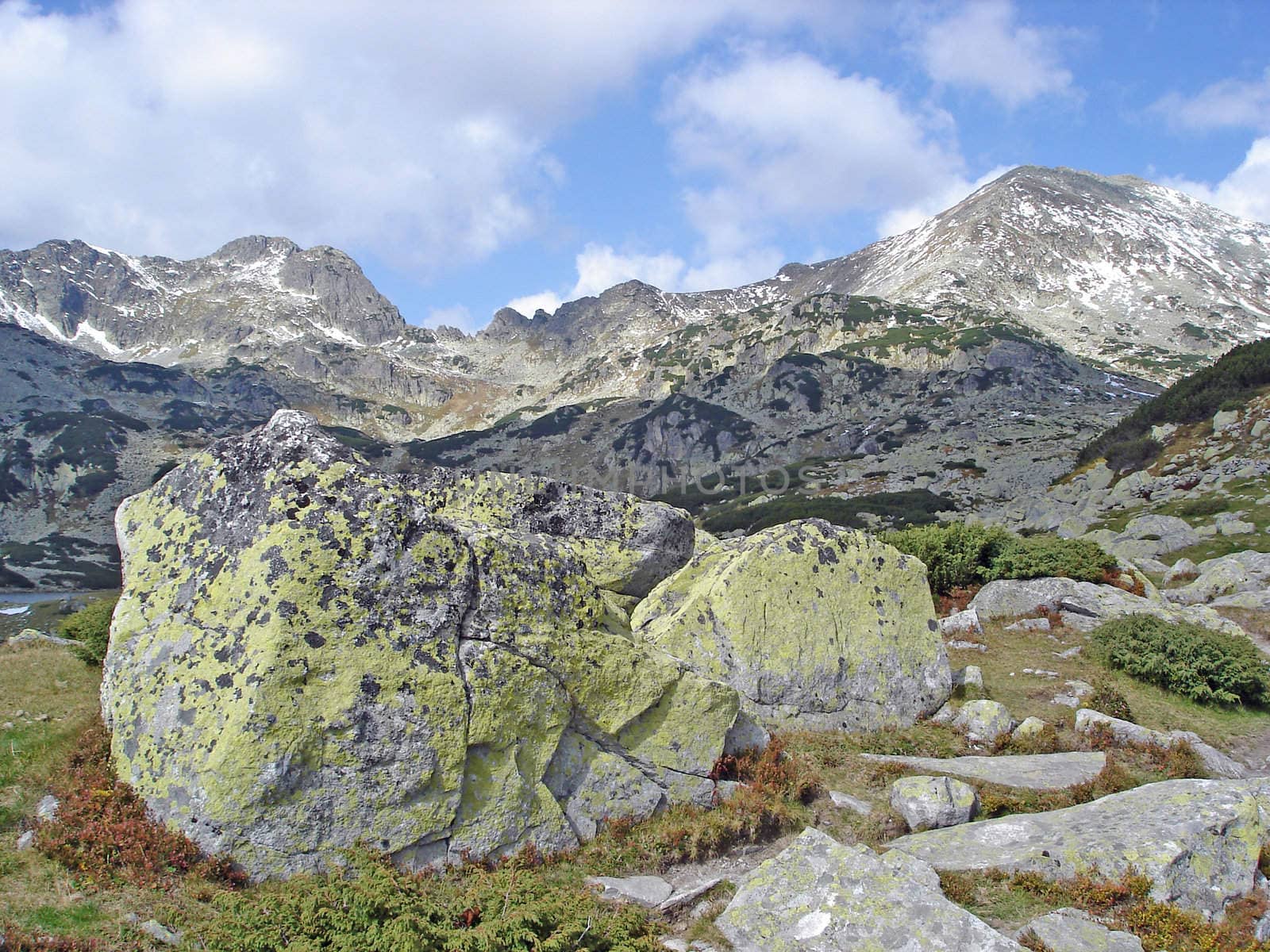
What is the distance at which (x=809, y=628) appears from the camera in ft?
47.8

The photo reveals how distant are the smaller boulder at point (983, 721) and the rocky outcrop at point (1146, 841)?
3.70 metres

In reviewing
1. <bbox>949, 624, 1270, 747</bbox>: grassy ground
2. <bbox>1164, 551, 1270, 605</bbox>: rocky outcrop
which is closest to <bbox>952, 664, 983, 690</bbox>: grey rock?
<bbox>949, 624, 1270, 747</bbox>: grassy ground

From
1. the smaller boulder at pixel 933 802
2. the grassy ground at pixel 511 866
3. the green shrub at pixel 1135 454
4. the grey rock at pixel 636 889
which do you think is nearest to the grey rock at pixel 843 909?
the grassy ground at pixel 511 866

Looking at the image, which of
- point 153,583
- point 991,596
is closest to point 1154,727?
point 991,596

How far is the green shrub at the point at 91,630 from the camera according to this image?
47.2 ft

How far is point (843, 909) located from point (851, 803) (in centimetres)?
397

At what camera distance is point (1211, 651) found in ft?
51.3

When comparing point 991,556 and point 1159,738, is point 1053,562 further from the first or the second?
point 1159,738

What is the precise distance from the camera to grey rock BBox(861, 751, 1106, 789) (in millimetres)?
11469

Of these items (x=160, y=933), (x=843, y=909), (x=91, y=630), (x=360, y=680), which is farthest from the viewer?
(x=91, y=630)

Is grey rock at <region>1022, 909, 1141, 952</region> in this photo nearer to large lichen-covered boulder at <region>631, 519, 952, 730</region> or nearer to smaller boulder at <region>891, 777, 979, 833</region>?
smaller boulder at <region>891, 777, 979, 833</region>

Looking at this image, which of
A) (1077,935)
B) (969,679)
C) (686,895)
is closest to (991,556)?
(969,679)

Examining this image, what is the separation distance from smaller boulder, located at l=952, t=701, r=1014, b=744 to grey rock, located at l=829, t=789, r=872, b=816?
3.87m

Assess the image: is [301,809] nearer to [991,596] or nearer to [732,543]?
Result: [732,543]
